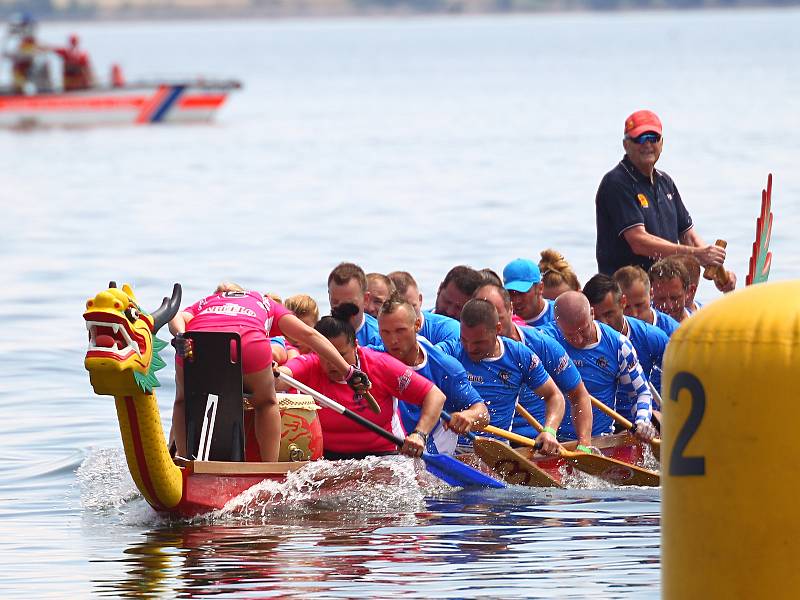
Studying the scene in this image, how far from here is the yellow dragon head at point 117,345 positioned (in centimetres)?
834

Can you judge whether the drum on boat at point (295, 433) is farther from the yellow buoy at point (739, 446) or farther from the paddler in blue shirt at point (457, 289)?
the yellow buoy at point (739, 446)

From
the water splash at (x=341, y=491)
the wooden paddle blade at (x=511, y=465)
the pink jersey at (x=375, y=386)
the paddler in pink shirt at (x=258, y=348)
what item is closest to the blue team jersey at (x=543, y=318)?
the wooden paddle blade at (x=511, y=465)

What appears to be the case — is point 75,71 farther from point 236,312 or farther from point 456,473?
point 236,312

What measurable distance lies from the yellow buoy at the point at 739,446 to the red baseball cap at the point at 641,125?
6647 mm

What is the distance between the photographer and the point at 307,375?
1010 cm

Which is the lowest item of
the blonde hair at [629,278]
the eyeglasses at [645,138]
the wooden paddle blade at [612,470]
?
the wooden paddle blade at [612,470]

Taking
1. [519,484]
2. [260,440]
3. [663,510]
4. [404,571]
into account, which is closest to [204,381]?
[260,440]

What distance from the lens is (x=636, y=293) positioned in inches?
468

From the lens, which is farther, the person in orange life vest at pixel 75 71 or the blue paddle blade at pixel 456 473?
the person in orange life vest at pixel 75 71

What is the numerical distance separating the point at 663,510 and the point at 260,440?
3978 mm

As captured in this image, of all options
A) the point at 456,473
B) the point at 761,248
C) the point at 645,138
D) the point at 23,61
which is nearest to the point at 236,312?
the point at 456,473

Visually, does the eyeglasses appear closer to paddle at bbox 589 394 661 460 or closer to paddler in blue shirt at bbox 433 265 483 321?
paddler in blue shirt at bbox 433 265 483 321

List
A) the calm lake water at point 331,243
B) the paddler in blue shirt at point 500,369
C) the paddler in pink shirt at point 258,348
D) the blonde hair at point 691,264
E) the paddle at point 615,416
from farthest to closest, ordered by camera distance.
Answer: the blonde hair at point 691,264 < the paddle at point 615,416 < the paddler in blue shirt at point 500,369 < the paddler in pink shirt at point 258,348 < the calm lake water at point 331,243

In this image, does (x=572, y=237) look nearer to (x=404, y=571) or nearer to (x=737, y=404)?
(x=404, y=571)
